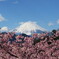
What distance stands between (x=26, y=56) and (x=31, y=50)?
14.9 feet

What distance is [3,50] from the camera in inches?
1166

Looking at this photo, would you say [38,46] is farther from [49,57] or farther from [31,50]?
[49,57]

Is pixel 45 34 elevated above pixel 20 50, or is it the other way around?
pixel 45 34

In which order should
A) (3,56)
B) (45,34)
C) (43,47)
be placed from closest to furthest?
1. (3,56)
2. (43,47)
3. (45,34)

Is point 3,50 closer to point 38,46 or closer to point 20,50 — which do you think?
point 20,50

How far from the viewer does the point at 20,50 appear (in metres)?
31.6

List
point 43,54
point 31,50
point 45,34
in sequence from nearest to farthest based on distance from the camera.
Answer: point 43,54 → point 31,50 → point 45,34

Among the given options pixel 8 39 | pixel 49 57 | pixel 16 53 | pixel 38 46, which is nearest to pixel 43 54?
pixel 49 57

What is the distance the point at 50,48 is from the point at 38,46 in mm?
3336

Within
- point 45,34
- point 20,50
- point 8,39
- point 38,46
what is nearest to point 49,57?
point 20,50

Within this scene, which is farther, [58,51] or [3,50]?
[58,51]

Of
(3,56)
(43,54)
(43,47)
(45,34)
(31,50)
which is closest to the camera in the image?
(3,56)

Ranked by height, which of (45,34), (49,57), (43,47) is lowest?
(49,57)

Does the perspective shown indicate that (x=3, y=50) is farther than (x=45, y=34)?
No
